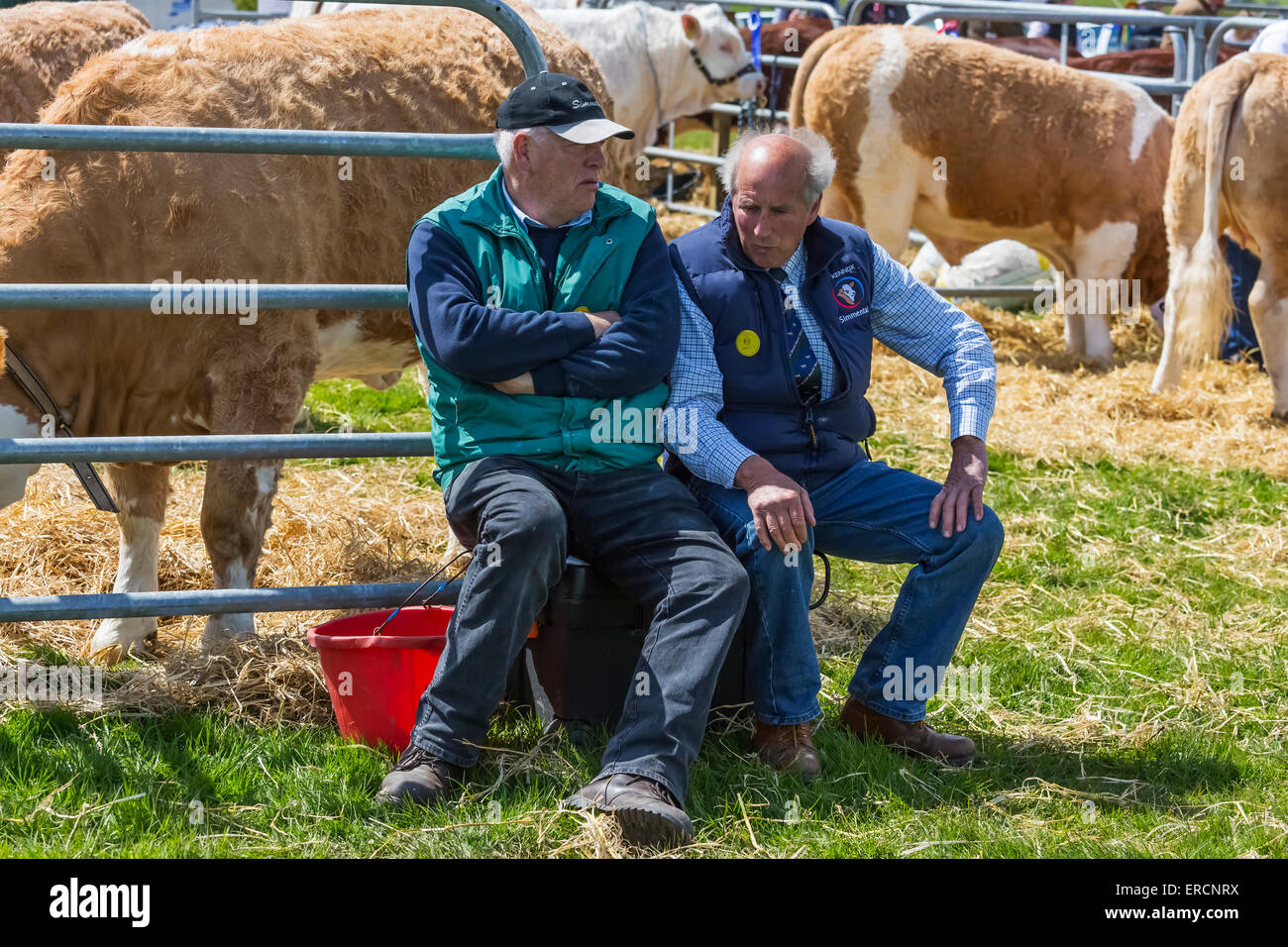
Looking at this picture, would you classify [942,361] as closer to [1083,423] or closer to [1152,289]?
[1083,423]

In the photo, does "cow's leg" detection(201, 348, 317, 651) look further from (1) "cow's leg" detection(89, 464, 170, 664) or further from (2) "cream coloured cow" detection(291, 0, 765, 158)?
(2) "cream coloured cow" detection(291, 0, 765, 158)

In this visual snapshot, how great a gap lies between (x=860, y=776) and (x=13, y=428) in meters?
2.44

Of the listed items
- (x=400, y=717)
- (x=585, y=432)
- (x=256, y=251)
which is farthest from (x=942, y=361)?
(x=256, y=251)

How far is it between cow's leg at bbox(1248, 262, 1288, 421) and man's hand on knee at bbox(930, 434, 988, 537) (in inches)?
184

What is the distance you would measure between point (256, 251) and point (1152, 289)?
A: 6.95m

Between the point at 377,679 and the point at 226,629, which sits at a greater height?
the point at 377,679

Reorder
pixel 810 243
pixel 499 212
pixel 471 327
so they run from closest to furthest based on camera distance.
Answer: pixel 471 327 → pixel 499 212 → pixel 810 243

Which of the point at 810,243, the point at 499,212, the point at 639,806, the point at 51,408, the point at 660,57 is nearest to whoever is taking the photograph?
the point at 639,806

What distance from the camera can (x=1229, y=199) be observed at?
7.66 meters

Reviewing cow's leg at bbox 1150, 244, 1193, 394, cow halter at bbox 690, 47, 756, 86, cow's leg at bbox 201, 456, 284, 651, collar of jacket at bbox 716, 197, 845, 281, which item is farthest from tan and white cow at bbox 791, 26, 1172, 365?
cow's leg at bbox 201, 456, 284, 651

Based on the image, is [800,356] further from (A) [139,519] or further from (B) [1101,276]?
(B) [1101,276]

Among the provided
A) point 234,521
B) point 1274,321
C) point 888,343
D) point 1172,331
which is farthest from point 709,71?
point 234,521

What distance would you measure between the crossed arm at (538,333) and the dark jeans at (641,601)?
10.2 inches

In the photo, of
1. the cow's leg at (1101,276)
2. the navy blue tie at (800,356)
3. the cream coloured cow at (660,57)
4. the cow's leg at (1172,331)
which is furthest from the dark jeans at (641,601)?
the cream coloured cow at (660,57)
